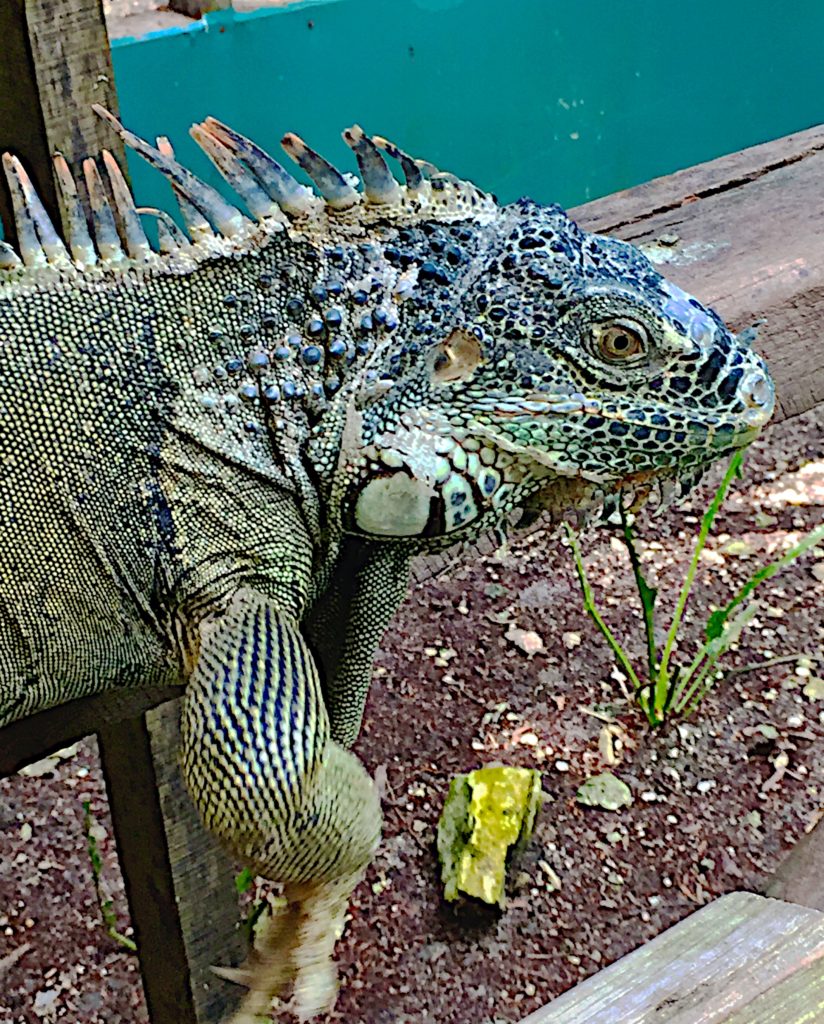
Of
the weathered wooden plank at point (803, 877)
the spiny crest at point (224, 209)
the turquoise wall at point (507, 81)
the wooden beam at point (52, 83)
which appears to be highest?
the wooden beam at point (52, 83)

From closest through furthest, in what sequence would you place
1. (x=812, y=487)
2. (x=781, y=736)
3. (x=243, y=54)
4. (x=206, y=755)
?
(x=206, y=755) → (x=781, y=736) → (x=243, y=54) → (x=812, y=487)

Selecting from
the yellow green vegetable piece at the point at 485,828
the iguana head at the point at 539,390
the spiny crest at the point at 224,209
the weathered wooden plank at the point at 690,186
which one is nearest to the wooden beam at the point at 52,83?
the spiny crest at the point at 224,209

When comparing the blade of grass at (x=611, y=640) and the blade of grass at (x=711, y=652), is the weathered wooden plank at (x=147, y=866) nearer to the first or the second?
the blade of grass at (x=611, y=640)

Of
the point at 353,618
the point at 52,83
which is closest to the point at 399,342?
the point at 353,618

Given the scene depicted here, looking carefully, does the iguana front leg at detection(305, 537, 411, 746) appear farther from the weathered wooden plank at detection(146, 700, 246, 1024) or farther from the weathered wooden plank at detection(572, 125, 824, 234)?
the weathered wooden plank at detection(572, 125, 824, 234)

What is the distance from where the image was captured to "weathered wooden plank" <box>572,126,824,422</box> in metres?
2.61

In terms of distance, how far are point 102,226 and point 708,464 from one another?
1.08m

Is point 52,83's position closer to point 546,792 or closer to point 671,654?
point 546,792

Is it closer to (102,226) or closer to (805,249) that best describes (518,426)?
(102,226)

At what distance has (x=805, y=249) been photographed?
274cm

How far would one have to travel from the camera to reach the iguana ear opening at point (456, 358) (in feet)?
6.61

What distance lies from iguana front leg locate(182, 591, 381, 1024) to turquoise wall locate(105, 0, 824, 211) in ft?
12.3

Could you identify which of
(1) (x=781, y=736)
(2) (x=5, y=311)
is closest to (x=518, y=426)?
(2) (x=5, y=311)

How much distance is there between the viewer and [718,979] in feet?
6.06
